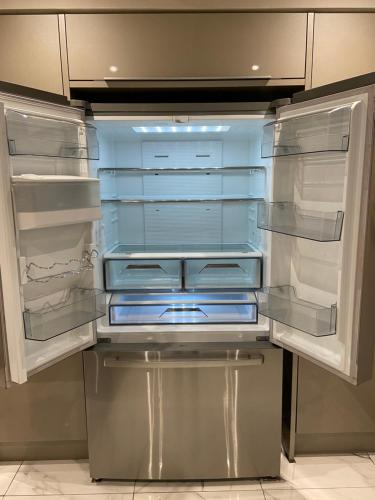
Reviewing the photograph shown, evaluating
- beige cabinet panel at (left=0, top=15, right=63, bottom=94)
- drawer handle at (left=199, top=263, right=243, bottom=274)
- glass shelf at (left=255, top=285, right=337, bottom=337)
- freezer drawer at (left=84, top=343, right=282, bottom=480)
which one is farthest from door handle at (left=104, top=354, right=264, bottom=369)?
beige cabinet panel at (left=0, top=15, right=63, bottom=94)

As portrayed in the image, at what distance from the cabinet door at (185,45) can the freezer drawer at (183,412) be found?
1.19 meters

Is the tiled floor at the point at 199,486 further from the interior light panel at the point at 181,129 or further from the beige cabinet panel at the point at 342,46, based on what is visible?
the beige cabinet panel at the point at 342,46

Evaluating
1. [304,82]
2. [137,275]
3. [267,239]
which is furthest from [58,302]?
[304,82]

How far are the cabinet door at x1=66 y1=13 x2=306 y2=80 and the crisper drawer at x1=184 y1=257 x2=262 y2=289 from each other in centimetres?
84

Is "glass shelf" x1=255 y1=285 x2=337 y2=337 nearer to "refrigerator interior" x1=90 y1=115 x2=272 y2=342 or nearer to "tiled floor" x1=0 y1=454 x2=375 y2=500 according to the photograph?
"refrigerator interior" x1=90 y1=115 x2=272 y2=342

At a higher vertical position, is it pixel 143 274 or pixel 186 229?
pixel 186 229

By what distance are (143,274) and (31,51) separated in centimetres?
111

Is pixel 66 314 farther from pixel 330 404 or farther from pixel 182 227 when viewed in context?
pixel 330 404

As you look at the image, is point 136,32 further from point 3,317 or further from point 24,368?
point 24,368

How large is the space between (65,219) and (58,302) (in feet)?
1.27

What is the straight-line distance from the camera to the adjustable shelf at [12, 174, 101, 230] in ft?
3.98

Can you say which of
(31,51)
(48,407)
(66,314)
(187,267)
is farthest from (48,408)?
(31,51)

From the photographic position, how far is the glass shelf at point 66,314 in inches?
51.6

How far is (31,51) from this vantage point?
59.2 inches
